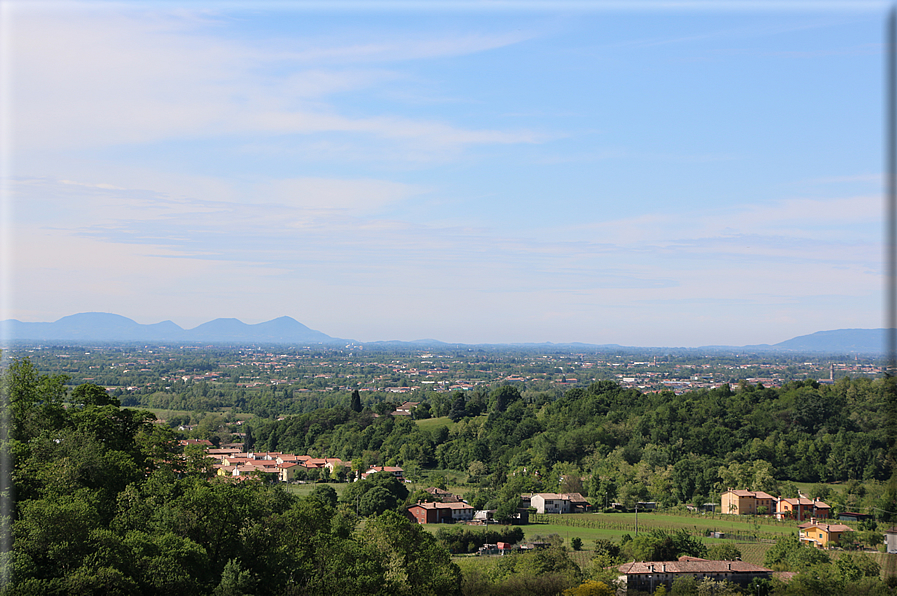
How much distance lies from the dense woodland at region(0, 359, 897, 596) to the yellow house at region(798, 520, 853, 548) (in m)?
2.18

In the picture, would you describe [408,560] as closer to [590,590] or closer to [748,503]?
[590,590]

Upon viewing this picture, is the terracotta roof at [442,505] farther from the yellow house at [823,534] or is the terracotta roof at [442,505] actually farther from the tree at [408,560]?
the tree at [408,560]

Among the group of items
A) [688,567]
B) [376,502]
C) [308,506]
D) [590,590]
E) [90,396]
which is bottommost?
[376,502]

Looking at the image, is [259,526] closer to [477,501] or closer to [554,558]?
[554,558]

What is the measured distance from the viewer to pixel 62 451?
764cm

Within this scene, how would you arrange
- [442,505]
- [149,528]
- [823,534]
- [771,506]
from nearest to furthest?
[149,528] < [823,534] < [442,505] < [771,506]

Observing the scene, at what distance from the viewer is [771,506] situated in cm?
2144

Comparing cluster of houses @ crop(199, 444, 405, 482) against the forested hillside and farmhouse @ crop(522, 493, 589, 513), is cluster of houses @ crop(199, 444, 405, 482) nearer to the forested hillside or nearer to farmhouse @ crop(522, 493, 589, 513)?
farmhouse @ crop(522, 493, 589, 513)

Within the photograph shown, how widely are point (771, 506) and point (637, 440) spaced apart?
7.12 metres

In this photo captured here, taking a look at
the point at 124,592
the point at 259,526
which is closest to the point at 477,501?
the point at 259,526

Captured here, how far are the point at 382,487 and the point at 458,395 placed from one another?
16.4 metres

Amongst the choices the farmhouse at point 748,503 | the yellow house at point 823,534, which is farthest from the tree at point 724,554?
the farmhouse at point 748,503

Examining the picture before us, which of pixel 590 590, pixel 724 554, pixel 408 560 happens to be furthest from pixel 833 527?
pixel 408 560

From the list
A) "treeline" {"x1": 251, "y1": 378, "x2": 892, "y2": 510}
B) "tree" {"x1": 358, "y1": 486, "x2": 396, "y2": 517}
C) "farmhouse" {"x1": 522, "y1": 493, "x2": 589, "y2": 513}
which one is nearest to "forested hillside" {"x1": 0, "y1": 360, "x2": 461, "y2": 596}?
"tree" {"x1": 358, "y1": 486, "x2": 396, "y2": 517}
